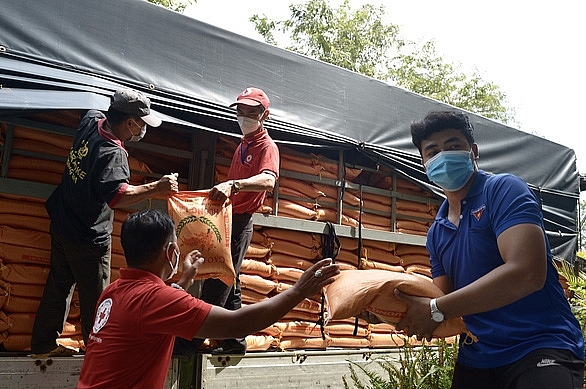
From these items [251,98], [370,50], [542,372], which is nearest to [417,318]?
[542,372]

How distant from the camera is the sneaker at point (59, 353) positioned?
10.1 feet

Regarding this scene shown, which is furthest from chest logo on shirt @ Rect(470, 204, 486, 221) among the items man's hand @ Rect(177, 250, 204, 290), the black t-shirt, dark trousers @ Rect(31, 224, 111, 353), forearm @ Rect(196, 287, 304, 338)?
dark trousers @ Rect(31, 224, 111, 353)

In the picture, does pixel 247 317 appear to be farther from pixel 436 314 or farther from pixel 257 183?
pixel 257 183

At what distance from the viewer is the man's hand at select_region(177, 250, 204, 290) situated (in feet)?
8.23

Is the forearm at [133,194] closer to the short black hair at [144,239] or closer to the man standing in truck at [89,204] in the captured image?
the man standing in truck at [89,204]

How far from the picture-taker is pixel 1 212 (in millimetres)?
3090

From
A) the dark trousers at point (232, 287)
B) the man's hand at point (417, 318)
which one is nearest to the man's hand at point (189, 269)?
the dark trousers at point (232, 287)

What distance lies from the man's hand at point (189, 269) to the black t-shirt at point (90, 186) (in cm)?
54

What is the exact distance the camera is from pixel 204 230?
297 centimetres

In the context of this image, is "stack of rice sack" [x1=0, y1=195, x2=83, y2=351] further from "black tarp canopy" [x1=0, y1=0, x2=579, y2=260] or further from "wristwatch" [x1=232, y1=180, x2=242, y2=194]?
"wristwatch" [x1=232, y1=180, x2=242, y2=194]

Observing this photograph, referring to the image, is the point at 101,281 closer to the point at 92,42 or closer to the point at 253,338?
the point at 253,338

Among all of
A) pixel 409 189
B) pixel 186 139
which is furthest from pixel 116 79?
pixel 409 189

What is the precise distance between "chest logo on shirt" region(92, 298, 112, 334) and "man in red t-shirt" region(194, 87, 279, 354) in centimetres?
146

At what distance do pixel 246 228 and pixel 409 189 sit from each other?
2044 millimetres
